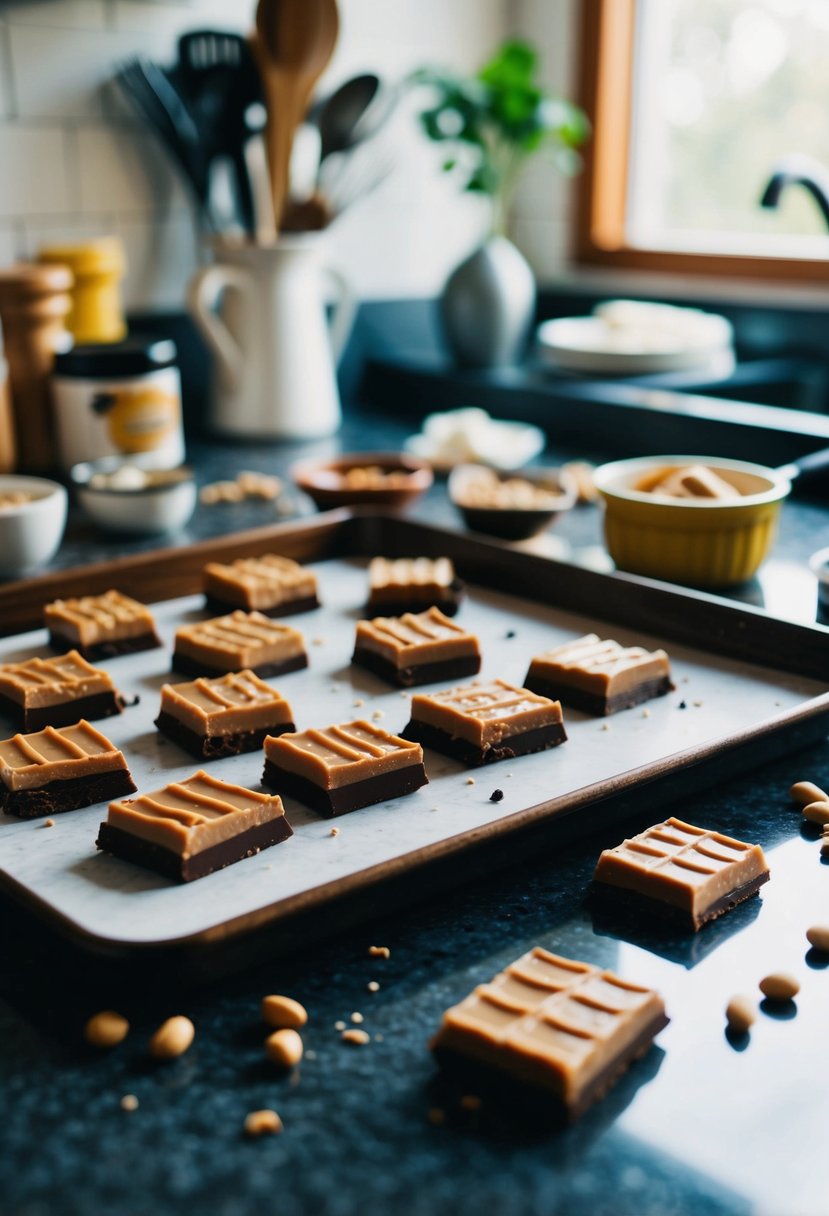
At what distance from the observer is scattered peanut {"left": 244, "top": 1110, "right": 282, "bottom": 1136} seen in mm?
673

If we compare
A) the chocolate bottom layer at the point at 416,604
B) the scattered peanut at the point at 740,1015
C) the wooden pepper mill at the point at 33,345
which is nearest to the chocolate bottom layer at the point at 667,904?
the scattered peanut at the point at 740,1015

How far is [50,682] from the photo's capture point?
1.22 meters

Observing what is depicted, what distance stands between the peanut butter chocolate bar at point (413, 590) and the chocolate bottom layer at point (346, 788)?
466 mm

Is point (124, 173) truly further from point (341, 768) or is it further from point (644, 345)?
point (341, 768)

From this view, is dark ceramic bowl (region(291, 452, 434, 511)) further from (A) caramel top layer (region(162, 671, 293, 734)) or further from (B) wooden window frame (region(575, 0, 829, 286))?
(B) wooden window frame (region(575, 0, 829, 286))

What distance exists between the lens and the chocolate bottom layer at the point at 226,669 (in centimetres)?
134

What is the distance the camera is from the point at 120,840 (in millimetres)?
940

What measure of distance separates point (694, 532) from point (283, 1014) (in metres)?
0.94

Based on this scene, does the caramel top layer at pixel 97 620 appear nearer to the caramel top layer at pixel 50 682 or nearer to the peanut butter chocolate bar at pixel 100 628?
the peanut butter chocolate bar at pixel 100 628

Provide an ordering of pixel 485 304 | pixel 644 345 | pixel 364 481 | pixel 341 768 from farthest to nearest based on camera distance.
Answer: pixel 485 304 → pixel 644 345 → pixel 364 481 → pixel 341 768

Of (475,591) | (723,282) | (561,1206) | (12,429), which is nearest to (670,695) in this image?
(475,591)

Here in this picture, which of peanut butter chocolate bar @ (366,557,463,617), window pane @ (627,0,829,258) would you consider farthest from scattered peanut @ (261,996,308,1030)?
window pane @ (627,0,829,258)

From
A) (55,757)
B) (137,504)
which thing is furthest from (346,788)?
(137,504)

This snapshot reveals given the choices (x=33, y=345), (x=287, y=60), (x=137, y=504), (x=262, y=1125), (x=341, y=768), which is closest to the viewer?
(x=262, y=1125)
